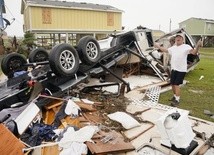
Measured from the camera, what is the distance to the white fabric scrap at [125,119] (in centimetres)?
440

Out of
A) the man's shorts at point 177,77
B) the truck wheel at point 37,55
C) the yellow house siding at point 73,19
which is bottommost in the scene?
the man's shorts at point 177,77

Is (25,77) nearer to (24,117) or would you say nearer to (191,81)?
(24,117)

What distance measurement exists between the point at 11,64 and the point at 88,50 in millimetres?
2575

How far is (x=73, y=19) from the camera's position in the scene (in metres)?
21.4

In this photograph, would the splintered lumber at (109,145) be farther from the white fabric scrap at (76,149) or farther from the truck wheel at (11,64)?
the truck wheel at (11,64)

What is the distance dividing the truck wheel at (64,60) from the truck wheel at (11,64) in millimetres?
2122

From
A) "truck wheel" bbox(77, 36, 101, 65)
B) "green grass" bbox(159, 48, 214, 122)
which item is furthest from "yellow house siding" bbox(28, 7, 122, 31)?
"truck wheel" bbox(77, 36, 101, 65)

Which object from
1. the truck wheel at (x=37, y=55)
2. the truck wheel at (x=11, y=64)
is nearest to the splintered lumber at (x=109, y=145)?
the truck wheel at (x=11, y=64)

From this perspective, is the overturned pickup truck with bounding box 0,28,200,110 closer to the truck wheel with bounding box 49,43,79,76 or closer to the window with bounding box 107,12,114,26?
the truck wheel with bounding box 49,43,79,76

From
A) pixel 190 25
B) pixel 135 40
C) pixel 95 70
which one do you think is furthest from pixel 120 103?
pixel 190 25

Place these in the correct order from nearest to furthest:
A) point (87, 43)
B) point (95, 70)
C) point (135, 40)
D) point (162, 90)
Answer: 1. point (87, 43)
2. point (95, 70)
3. point (162, 90)
4. point (135, 40)

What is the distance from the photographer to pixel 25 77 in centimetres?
553

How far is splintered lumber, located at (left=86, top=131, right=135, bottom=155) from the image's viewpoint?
3389 millimetres

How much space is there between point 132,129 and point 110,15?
67.4 ft
